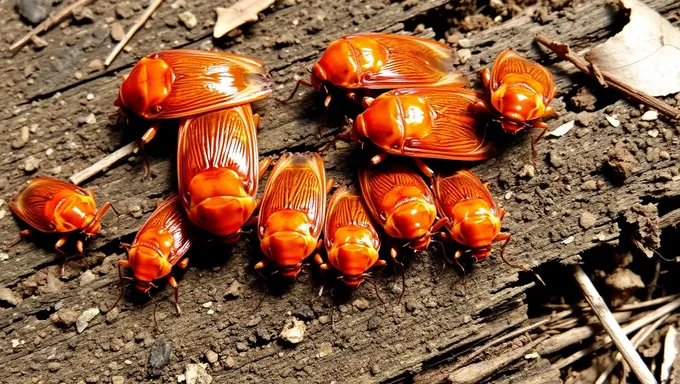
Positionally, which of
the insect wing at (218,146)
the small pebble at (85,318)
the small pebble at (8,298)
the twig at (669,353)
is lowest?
the twig at (669,353)

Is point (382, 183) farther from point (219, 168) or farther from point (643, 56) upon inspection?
point (643, 56)

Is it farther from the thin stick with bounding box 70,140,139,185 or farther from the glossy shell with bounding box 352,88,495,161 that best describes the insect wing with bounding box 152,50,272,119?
the glossy shell with bounding box 352,88,495,161

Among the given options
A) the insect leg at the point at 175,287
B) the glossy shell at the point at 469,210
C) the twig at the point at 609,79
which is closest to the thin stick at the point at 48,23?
the insect leg at the point at 175,287

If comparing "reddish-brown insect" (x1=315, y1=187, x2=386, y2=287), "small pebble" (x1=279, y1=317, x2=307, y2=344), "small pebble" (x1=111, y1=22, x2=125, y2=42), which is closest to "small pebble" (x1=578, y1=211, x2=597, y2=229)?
"reddish-brown insect" (x1=315, y1=187, x2=386, y2=287)

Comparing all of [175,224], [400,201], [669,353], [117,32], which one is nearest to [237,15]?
[117,32]

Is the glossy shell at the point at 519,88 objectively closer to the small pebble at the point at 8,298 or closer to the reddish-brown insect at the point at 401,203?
the reddish-brown insect at the point at 401,203

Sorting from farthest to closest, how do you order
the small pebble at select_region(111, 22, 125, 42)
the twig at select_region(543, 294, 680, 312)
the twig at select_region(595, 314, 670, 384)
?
the small pebble at select_region(111, 22, 125, 42) → the twig at select_region(543, 294, 680, 312) → the twig at select_region(595, 314, 670, 384)
